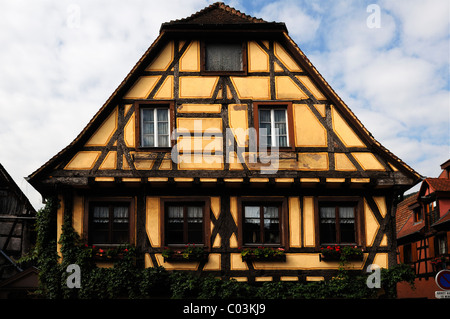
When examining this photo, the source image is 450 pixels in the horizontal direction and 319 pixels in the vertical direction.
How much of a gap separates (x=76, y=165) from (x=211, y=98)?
13.8ft

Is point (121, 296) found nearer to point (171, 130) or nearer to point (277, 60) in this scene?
point (171, 130)

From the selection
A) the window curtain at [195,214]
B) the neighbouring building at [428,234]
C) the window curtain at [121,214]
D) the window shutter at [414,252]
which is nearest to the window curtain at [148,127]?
the window curtain at [121,214]

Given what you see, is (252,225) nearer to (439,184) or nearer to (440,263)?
(440,263)

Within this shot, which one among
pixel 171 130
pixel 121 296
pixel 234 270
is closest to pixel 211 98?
pixel 171 130

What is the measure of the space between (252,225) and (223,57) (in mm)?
4985

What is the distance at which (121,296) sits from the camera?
1584 centimetres

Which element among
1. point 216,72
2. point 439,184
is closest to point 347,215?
point 216,72

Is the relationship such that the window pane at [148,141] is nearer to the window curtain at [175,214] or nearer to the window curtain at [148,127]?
the window curtain at [148,127]

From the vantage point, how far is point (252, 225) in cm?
1681

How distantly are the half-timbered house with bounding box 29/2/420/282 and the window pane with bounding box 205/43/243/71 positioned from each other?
281 millimetres

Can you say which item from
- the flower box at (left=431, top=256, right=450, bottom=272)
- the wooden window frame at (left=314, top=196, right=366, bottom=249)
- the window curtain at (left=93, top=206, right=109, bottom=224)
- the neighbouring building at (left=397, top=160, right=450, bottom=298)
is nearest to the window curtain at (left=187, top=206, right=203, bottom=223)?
the window curtain at (left=93, top=206, right=109, bottom=224)

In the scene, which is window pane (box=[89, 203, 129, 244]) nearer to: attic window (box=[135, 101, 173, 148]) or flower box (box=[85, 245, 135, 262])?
flower box (box=[85, 245, 135, 262])
